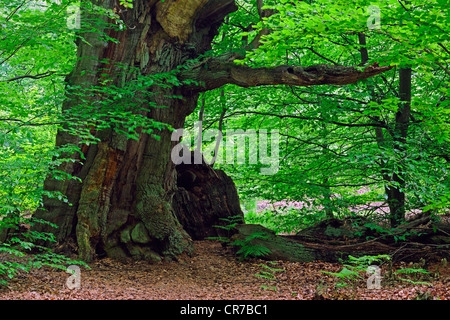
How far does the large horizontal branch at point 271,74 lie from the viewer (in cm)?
560

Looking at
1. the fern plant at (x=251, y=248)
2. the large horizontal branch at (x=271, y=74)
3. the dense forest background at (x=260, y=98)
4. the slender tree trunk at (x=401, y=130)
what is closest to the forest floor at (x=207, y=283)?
the fern plant at (x=251, y=248)

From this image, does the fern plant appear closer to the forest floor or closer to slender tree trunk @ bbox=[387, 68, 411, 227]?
the forest floor

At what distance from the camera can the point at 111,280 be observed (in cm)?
533

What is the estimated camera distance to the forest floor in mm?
4562

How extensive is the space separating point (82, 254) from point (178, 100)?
3.08 metres

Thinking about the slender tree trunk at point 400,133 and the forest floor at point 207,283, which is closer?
the forest floor at point 207,283

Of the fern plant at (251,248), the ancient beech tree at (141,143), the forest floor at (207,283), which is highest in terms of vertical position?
the ancient beech tree at (141,143)

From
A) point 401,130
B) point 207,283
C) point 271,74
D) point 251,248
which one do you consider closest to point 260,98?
point 271,74

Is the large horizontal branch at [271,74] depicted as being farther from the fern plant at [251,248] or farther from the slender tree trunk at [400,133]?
the fern plant at [251,248]

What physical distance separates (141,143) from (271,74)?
2492mm

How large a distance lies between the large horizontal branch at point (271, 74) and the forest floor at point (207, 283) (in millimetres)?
2931
